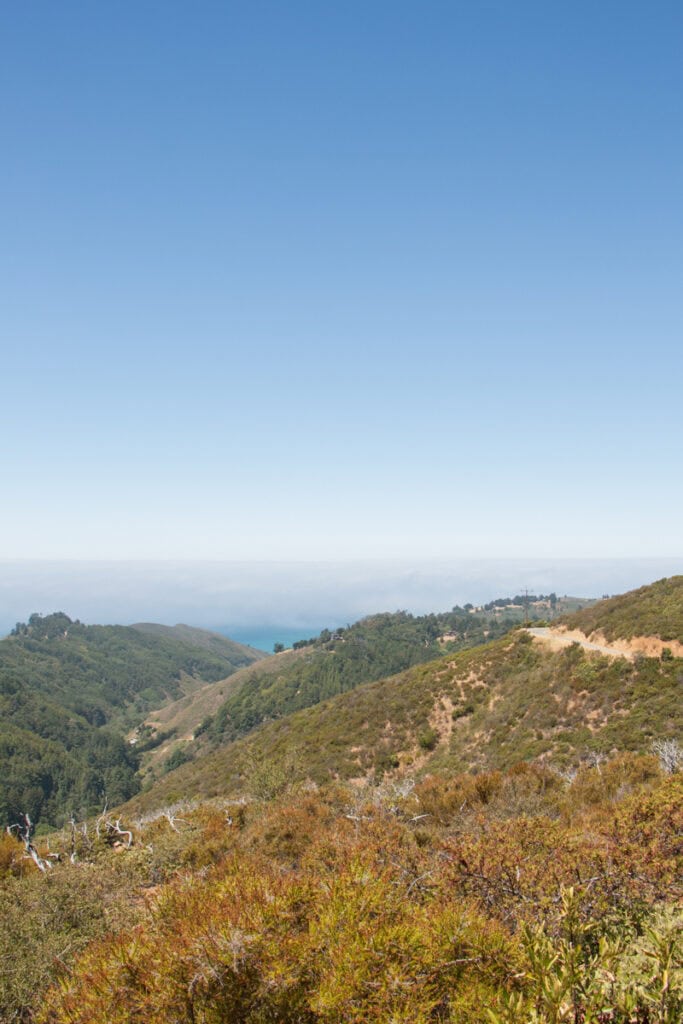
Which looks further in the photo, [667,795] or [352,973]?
[667,795]

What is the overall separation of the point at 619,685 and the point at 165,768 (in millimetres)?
120125

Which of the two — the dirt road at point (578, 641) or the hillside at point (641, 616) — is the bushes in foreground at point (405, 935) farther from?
the hillside at point (641, 616)

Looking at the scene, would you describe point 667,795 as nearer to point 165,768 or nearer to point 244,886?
point 244,886

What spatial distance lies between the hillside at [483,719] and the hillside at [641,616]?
2.95 metres

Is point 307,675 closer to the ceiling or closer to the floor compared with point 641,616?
closer to the floor

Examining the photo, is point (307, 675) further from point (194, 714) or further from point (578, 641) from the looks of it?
point (578, 641)

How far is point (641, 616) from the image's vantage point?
3114cm

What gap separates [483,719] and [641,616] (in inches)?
491

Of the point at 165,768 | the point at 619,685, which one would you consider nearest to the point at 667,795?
the point at 619,685

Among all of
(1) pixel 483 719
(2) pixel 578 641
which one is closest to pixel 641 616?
(2) pixel 578 641

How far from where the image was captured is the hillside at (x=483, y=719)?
20922 mm

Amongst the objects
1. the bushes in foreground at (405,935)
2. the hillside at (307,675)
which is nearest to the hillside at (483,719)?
the bushes in foreground at (405,935)

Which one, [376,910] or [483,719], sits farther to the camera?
[483,719]

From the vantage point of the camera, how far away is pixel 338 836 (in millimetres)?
8836
